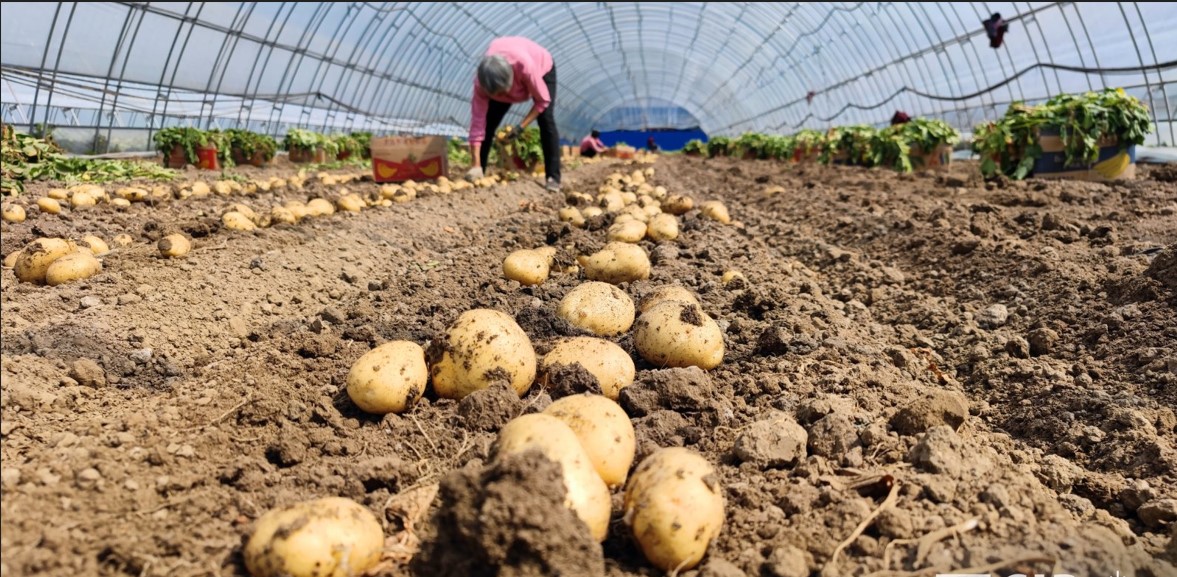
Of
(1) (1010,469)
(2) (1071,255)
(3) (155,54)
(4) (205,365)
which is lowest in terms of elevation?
(4) (205,365)

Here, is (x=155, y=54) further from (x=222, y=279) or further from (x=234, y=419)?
(x=234, y=419)

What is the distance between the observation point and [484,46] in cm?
3512

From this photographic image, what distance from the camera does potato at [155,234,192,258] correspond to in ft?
14.4

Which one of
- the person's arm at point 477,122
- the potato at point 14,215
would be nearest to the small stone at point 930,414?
the potato at point 14,215

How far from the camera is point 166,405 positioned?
2.75 m

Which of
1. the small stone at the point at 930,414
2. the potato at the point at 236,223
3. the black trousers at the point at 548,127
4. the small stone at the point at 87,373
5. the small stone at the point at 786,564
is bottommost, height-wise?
the small stone at the point at 87,373

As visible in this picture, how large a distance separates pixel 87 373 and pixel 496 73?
6773mm

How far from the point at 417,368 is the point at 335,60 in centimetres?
2551

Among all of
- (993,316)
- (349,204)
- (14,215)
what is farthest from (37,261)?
(993,316)

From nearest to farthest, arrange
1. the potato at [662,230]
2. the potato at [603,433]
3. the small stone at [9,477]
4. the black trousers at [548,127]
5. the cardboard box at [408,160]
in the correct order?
the small stone at [9,477]
the potato at [603,433]
the potato at [662,230]
the black trousers at [548,127]
the cardboard box at [408,160]

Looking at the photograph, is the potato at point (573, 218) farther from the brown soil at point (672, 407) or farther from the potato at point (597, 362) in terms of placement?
the potato at point (597, 362)

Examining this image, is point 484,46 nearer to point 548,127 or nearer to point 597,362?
point 548,127

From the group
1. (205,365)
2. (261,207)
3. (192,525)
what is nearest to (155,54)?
(261,207)

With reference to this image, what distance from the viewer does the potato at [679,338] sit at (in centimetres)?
309
